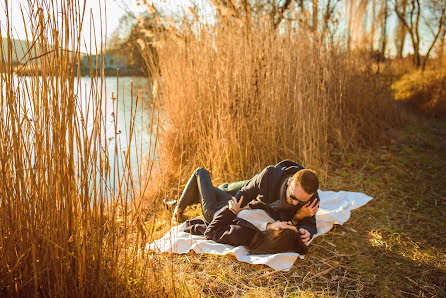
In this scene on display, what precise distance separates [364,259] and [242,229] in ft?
2.67

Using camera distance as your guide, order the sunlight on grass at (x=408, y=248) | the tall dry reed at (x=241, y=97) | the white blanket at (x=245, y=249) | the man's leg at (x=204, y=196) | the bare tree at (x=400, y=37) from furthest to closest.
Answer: the bare tree at (x=400, y=37), the tall dry reed at (x=241, y=97), the man's leg at (x=204, y=196), the sunlight on grass at (x=408, y=248), the white blanket at (x=245, y=249)

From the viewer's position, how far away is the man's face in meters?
2.14

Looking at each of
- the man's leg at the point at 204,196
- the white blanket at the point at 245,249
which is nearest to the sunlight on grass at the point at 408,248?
the white blanket at the point at 245,249

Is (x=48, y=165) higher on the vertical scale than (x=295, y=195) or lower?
higher

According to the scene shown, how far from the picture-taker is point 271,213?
8.02 feet

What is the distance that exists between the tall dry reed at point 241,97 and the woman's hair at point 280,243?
→ 1225mm

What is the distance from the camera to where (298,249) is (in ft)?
7.54

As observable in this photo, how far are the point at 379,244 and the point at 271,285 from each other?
0.99m

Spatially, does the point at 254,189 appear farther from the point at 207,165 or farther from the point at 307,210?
the point at 207,165

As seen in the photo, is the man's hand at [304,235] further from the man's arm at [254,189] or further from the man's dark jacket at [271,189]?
the man's arm at [254,189]

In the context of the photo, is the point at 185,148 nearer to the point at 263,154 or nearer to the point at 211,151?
the point at 211,151

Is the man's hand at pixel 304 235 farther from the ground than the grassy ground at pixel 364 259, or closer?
farther from the ground

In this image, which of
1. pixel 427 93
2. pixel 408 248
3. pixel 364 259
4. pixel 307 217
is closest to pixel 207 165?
pixel 307 217

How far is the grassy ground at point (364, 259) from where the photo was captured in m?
1.98
